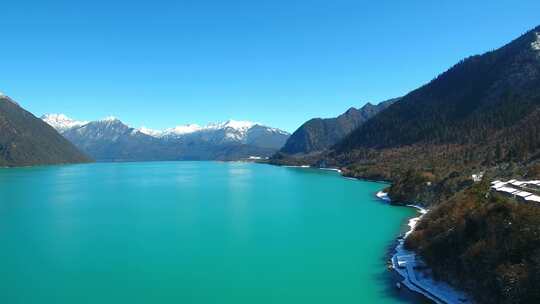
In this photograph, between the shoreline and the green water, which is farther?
the green water

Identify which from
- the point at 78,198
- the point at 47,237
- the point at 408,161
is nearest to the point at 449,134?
the point at 408,161

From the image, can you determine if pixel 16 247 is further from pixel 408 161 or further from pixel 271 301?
pixel 408 161

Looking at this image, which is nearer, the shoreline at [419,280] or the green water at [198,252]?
the shoreline at [419,280]

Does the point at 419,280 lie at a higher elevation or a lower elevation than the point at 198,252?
higher

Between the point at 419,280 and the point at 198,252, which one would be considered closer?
the point at 419,280
